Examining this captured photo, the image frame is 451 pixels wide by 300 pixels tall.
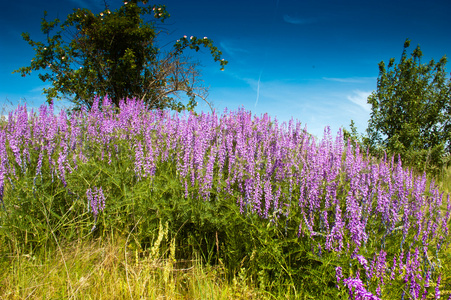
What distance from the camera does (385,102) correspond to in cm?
996

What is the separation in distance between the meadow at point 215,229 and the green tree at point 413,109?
7.44 m

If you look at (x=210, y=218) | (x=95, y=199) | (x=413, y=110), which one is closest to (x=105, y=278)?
(x=95, y=199)

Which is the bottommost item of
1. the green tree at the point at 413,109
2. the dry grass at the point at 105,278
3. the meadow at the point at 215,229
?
the dry grass at the point at 105,278

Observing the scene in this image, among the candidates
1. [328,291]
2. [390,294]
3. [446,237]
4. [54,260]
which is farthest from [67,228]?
[446,237]

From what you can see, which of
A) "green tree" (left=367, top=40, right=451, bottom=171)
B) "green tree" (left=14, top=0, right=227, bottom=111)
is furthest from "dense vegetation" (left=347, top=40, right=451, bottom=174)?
"green tree" (left=14, top=0, right=227, bottom=111)

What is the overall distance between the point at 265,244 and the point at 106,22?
37.3ft

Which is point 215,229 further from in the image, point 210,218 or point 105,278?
point 105,278

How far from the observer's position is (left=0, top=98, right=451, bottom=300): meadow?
2.30 meters

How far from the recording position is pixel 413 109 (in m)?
9.52

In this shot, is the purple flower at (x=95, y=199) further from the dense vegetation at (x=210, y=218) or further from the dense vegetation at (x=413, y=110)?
the dense vegetation at (x=413, y=110)

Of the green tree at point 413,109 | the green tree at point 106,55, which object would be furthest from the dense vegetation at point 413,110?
the green tree at point 106,55

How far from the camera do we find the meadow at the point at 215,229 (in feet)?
7.55

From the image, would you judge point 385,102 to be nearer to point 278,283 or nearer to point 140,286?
point 278,283

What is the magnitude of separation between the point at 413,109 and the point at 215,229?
31.7 feet
